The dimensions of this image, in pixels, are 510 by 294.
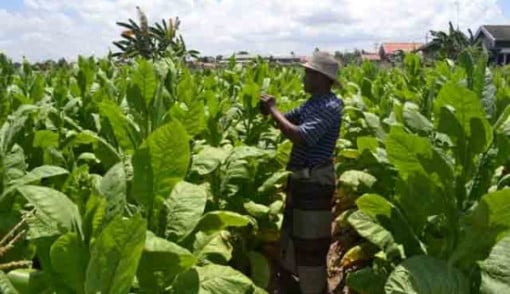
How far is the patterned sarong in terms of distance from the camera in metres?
3.76

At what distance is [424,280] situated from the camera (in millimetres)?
1928

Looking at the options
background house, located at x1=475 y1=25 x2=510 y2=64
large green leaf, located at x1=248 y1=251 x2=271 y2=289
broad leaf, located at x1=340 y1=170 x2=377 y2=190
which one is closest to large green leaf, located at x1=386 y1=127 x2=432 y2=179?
broad leaf, located at x1=340 y1=170 x2=377 y2=190

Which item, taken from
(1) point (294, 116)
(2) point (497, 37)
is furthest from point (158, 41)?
(2) point (497, 37)

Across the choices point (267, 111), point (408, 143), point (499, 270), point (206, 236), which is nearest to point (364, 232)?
point (408, 143)

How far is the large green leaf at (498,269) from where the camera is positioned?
5.40 ft

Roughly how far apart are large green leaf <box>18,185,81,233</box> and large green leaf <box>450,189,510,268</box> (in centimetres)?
122

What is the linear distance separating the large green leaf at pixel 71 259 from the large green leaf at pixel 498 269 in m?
1.02

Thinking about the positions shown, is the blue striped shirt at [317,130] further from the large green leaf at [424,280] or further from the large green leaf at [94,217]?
the large green leaf at [94,217]

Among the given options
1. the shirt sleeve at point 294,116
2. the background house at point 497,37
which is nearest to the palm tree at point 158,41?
the shirt sleeve at point 294,116

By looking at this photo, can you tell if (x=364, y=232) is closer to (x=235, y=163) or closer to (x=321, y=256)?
(x=235, y=163)

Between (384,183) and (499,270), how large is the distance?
1.94 meters

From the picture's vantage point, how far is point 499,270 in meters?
1.66

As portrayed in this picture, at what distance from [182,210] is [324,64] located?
189cm

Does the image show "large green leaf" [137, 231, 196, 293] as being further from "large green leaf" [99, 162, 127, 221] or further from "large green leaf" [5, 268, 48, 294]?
"large green leaf" [5, 268, 48, 294]
